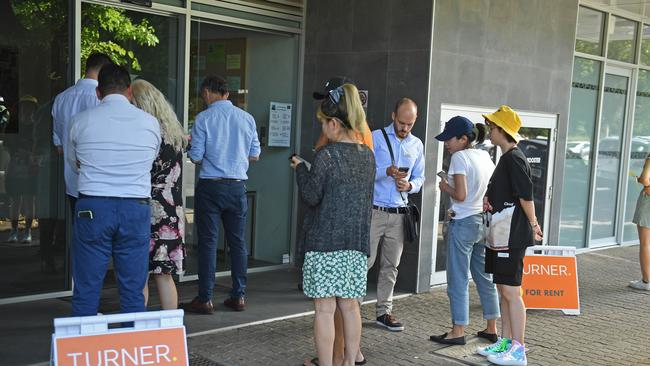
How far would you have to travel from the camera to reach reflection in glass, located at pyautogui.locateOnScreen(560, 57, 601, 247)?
9812 millimetres

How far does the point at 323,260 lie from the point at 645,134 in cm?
878

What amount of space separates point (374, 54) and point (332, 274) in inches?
141

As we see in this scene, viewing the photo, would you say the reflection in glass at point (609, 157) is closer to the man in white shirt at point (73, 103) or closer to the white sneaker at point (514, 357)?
the white sneaker at point (514, 357)

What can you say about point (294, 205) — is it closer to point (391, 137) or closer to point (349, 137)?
point (391, 137)

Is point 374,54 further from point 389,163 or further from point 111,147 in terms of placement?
point 111,147

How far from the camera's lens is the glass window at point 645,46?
1084cm

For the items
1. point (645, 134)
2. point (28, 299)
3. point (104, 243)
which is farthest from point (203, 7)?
point (645, 134)

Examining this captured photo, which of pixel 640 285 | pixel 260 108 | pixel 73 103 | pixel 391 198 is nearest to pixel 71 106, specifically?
pixel 73 103

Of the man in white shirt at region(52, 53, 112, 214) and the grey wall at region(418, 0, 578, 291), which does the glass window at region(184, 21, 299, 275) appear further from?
the man in white shirt at region(52, 53, 112, 214)

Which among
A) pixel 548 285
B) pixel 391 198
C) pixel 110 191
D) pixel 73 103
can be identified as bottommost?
pixel 548 285

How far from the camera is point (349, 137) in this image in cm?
433

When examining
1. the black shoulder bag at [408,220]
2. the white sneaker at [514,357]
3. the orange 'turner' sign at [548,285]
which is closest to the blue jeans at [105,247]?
the black shoulder bag at [408,220]

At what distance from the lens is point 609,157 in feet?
35.1

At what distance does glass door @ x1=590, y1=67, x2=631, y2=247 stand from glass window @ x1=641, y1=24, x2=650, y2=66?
498 millimetres
